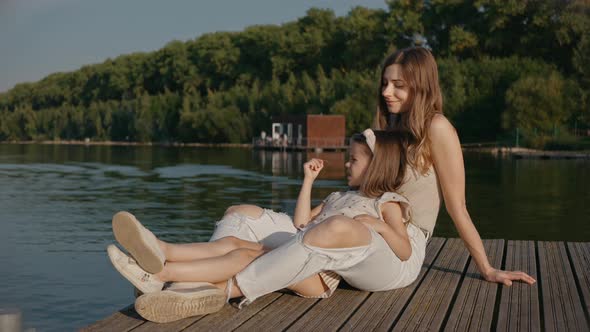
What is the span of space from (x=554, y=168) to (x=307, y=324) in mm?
23933

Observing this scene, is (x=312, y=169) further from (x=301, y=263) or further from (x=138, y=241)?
(x=138, y=241)

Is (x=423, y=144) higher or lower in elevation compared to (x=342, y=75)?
lower

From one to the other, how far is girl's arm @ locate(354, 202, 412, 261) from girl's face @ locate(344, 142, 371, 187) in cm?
25

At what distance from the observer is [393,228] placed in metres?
3.70

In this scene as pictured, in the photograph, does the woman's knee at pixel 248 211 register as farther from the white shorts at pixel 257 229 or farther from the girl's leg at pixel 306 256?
the girl's leg at pixel 306 256

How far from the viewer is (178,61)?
74.2 metres

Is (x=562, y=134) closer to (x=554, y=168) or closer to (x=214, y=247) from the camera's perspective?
(x=554, y=168)

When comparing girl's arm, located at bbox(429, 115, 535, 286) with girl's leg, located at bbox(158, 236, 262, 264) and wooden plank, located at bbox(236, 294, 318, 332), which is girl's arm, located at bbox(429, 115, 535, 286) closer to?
wooden plank, located at bbox(236, 294, 318, 332)

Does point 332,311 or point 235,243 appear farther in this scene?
point 235,243

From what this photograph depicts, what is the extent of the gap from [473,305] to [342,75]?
2319 inches

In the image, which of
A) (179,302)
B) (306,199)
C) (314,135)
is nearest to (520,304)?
(306,199)

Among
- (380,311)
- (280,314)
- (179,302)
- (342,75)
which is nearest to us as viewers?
(179,302)

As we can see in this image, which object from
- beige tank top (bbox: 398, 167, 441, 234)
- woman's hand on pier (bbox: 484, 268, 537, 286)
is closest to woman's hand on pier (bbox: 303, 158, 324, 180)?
beige tank top (bbox: 398, 167, 441, 234)

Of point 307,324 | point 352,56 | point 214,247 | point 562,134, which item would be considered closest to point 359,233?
point 307,324
